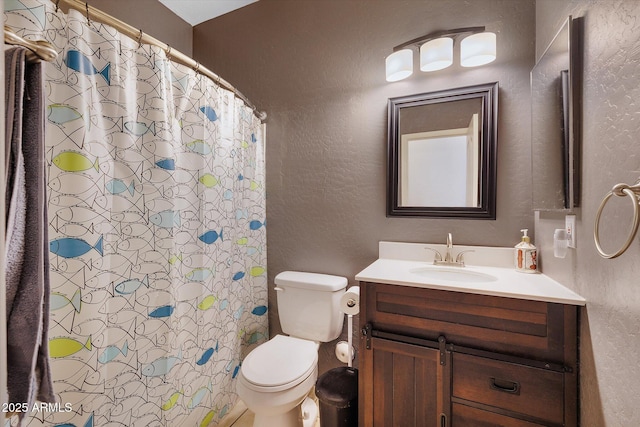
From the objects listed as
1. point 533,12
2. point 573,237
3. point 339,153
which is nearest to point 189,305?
point 339,153

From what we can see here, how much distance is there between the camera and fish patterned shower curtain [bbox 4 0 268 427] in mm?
938

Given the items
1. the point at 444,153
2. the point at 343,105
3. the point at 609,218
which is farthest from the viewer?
the point at 343,105

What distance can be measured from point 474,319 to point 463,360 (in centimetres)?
17

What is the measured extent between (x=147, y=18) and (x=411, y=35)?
1726 mm

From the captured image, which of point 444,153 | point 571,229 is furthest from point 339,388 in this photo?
point 444,153

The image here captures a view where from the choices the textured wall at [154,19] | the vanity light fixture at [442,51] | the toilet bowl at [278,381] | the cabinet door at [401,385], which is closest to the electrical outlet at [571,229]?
the cabinet door at [401,385]

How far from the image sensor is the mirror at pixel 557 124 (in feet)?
3.33

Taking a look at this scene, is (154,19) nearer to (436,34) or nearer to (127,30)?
(127,30)

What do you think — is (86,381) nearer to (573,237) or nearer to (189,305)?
(189,305)

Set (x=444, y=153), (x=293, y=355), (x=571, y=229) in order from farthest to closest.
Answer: (x=444, y=153) < (x=293, y=355) < (x=571, y=229)

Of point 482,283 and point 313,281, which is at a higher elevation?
point 482,283

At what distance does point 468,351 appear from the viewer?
1121 mm

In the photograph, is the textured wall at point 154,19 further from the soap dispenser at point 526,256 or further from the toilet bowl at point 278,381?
the soap dispenser at point 526,256

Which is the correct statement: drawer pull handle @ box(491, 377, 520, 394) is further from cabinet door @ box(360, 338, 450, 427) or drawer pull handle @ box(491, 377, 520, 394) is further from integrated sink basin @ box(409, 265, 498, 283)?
integrated sink basin @ box(409, 265, 498, 283)
